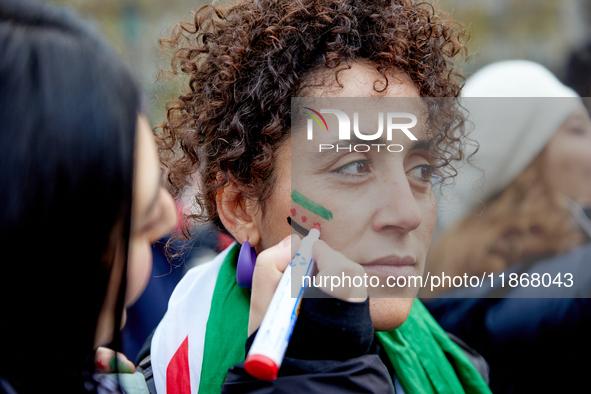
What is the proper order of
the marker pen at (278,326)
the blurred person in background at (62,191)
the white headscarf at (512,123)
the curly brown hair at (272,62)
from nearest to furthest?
the blurred person in background at (62,191) < the marker pen at (278,326) < the curly brown hair at (272,62) < the white headscarf at (512,123)

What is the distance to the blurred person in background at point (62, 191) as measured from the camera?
31.1 inches

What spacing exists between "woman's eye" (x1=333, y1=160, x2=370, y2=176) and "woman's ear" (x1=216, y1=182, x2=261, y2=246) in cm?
31

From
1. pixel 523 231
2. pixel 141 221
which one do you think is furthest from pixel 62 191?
pixel 523 231

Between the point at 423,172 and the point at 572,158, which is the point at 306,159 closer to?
the point at 423,172

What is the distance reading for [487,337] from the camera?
2.07 m

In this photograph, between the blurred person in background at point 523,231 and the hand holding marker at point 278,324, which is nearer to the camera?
Result: the hand holding marker at point 278,324

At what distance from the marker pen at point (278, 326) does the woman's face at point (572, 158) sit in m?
1.88

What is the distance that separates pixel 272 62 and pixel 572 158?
6.01ft

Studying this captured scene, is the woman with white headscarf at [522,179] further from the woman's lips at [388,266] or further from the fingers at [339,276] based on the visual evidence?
the fingers at [339,276]

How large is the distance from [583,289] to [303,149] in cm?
147

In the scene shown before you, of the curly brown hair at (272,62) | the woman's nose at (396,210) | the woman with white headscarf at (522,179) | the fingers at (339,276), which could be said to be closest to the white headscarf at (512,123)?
the woman with white headscarf at (522,179)

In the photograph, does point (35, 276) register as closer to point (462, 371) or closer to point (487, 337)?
point (462, 371)

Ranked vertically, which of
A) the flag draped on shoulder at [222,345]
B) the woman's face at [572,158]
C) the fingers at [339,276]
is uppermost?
the woman's face at [572,158]

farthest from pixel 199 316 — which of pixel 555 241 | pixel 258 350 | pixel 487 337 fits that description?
pixel 555 241
